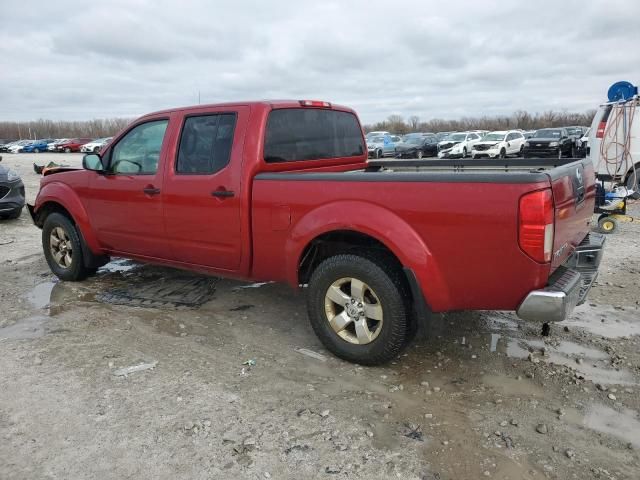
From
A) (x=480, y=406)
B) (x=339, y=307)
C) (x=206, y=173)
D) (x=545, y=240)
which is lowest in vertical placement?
(x=480, y=406)

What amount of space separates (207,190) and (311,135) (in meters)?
1.09

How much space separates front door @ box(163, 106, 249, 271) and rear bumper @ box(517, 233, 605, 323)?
2.19 metres

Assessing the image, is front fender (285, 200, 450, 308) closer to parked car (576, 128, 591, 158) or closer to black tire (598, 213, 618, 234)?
black tire (598, 213, 618, 234)

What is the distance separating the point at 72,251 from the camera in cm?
573

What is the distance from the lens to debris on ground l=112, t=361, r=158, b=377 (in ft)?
12.0

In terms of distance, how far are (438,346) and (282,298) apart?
177cm

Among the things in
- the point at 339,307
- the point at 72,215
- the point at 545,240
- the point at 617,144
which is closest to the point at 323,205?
the point at 339,307

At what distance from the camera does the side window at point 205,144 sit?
14.1 ft

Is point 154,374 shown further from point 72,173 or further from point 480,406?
point 72,173

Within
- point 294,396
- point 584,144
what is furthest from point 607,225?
point 584,144

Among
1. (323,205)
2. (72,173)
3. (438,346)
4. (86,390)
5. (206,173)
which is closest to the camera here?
(86,390)

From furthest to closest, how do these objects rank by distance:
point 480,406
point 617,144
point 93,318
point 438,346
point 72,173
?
point 617,144
point 72,173
point 93,318
point 438,346
point 480,406

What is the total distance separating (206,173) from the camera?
14.3 feet

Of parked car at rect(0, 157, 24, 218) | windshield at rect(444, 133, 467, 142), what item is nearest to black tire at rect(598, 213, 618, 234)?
parked car at rect(0, 157, 24, 218)
